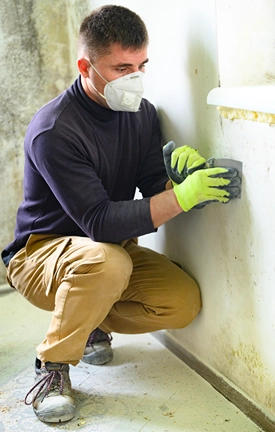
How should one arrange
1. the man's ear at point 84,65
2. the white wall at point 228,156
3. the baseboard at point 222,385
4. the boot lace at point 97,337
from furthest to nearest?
1. the boot lace at point 97,337
2. the man's ear at point 84,65
3. the baseboard at point 222,385
4. the white wall at point 228,156

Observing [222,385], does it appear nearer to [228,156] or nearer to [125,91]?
[228,156]

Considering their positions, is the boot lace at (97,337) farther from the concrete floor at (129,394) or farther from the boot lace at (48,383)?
the boot lace at (48,383)

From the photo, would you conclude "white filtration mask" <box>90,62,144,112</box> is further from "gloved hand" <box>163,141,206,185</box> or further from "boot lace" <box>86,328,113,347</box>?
"boot lace" <box>86,328,113,347</box>

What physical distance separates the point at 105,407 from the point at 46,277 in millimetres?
422

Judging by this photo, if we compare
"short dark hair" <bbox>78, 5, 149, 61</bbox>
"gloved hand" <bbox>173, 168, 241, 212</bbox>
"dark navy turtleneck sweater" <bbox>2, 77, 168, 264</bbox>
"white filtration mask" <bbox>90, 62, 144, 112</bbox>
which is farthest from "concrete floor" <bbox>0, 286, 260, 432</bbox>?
"short dark hair" <bbox>78, 5, 149, 61</bbox>

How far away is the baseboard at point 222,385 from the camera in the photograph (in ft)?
5.26

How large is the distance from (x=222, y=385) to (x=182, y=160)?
0.69 metres

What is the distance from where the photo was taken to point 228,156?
5.20 feet

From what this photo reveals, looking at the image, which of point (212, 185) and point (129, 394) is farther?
point (129, 394)

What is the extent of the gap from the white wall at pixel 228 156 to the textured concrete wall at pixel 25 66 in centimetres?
60

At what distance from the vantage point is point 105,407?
1743mm

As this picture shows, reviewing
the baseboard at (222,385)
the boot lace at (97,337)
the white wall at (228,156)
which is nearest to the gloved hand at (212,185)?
the white wall at (228,156)

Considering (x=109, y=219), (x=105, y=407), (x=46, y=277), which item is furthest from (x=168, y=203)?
(x=105, y=407)

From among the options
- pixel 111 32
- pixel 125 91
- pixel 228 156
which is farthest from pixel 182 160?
pixel 111 32
